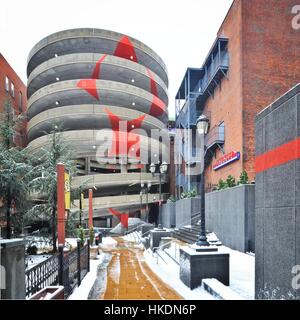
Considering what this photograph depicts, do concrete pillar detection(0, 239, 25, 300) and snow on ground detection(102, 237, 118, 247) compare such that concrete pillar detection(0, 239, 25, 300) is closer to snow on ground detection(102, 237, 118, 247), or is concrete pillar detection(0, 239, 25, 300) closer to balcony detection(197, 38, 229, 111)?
balcony detection(197, 38, 229, 111)

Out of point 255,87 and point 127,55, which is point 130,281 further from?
point 127,55

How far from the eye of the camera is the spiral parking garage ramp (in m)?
41.6

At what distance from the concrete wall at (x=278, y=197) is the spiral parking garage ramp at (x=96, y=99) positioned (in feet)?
119

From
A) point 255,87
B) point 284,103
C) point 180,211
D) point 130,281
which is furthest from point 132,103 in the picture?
point 284,103

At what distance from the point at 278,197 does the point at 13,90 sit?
45.1m

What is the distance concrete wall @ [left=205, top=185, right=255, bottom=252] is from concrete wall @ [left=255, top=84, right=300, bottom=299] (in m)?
6.36

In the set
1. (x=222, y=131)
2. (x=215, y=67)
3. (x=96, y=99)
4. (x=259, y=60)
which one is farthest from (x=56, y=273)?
(x=96, y=99)

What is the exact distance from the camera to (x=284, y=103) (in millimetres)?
4875

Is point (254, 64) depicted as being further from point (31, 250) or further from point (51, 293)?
point (51, 293)

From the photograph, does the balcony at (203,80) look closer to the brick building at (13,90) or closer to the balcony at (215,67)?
the balcony at (215,67)

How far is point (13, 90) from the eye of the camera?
141 ft

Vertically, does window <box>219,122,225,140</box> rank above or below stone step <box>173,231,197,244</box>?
above

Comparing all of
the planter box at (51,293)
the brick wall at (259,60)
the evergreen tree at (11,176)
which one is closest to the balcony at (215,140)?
the brick wall at (259,60)

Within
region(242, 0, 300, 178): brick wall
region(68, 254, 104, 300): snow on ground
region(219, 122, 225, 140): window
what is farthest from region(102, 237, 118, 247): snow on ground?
region(68, 254, 104, 300): snow on ground
